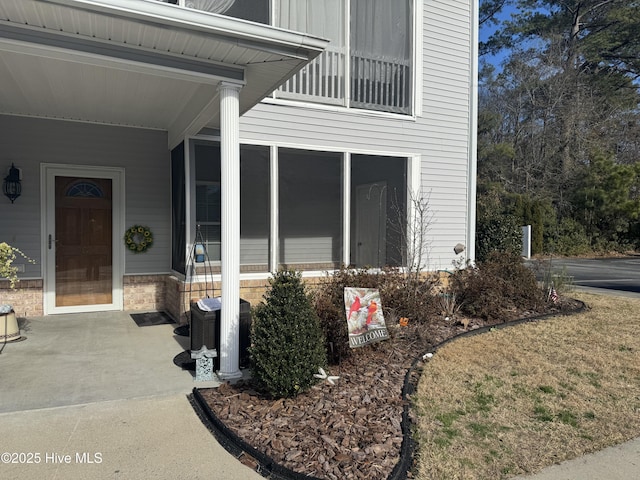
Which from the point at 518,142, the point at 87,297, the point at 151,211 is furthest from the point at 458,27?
the point at 518,142

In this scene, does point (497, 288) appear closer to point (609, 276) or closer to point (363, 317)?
point (363, 317)

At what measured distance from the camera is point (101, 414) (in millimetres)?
3342

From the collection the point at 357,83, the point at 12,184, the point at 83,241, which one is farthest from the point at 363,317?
the point at 12,184

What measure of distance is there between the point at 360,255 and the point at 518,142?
69.0 feet

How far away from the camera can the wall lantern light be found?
5930mm

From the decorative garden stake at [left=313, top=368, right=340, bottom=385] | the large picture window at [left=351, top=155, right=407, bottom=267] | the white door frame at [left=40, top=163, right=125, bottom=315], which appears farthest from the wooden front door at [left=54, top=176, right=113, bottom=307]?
the decorative garden stake at [left=313, top=368, right=340, bottom=385]

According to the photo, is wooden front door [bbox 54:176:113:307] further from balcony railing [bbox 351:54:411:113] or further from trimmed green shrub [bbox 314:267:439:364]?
balcony railing [bbox 351:54:411:113]

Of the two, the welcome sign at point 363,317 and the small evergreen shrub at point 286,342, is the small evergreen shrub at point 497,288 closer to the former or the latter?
the welcome sign at point 363,317

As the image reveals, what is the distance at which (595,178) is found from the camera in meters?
21.3

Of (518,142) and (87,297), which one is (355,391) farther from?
(518,142)

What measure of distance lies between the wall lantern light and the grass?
18.8 feet

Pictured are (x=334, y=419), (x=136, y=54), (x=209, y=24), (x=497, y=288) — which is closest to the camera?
(x=334, y=419)

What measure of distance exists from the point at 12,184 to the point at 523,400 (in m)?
6.61

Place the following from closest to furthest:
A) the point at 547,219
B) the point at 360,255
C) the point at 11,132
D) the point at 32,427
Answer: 1. the point at 32,427
2. the point at 11,132
3. the point at 360,255
4. the point at 547,219
